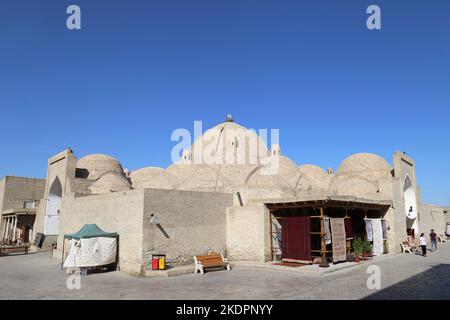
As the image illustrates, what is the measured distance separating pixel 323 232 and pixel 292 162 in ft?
50.2

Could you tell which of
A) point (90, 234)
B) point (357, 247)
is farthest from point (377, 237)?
point (90, 234)

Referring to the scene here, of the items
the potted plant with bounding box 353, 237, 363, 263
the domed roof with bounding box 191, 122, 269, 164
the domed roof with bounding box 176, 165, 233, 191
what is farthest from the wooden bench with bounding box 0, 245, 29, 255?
the potted plant with bounding box 353, 237, 363, 263

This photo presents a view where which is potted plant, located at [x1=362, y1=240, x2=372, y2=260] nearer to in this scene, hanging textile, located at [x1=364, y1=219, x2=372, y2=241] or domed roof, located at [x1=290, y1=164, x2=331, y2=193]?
hanging textile, located at [x1=364, y1=219, x2=372, y2=241]

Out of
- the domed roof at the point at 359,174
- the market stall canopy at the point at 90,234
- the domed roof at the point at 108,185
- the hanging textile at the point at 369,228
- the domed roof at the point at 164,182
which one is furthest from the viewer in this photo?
the domed roof at the point at 164,182

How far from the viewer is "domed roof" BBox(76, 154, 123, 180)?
93.0 ft

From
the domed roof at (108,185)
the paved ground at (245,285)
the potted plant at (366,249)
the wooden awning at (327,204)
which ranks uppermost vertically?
the domed roof at (108,185)

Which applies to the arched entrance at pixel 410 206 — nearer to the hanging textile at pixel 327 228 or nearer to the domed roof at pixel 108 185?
the hanging textile at pixel 327 228

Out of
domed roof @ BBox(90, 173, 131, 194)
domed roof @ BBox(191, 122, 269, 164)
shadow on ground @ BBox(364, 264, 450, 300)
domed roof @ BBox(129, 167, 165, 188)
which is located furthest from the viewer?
domed roof @ BBox(129, 167, 165, 188)

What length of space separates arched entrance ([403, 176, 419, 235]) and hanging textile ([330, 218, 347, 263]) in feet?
36.3

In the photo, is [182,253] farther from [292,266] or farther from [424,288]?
[424,288]

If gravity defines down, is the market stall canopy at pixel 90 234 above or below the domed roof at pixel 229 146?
below

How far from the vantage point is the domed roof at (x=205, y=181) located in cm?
2292

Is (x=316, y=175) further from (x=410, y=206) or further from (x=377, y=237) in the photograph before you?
(x=377, y=237)

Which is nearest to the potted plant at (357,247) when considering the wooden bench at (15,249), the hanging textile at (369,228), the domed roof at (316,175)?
the hanging textile at (369,228)
